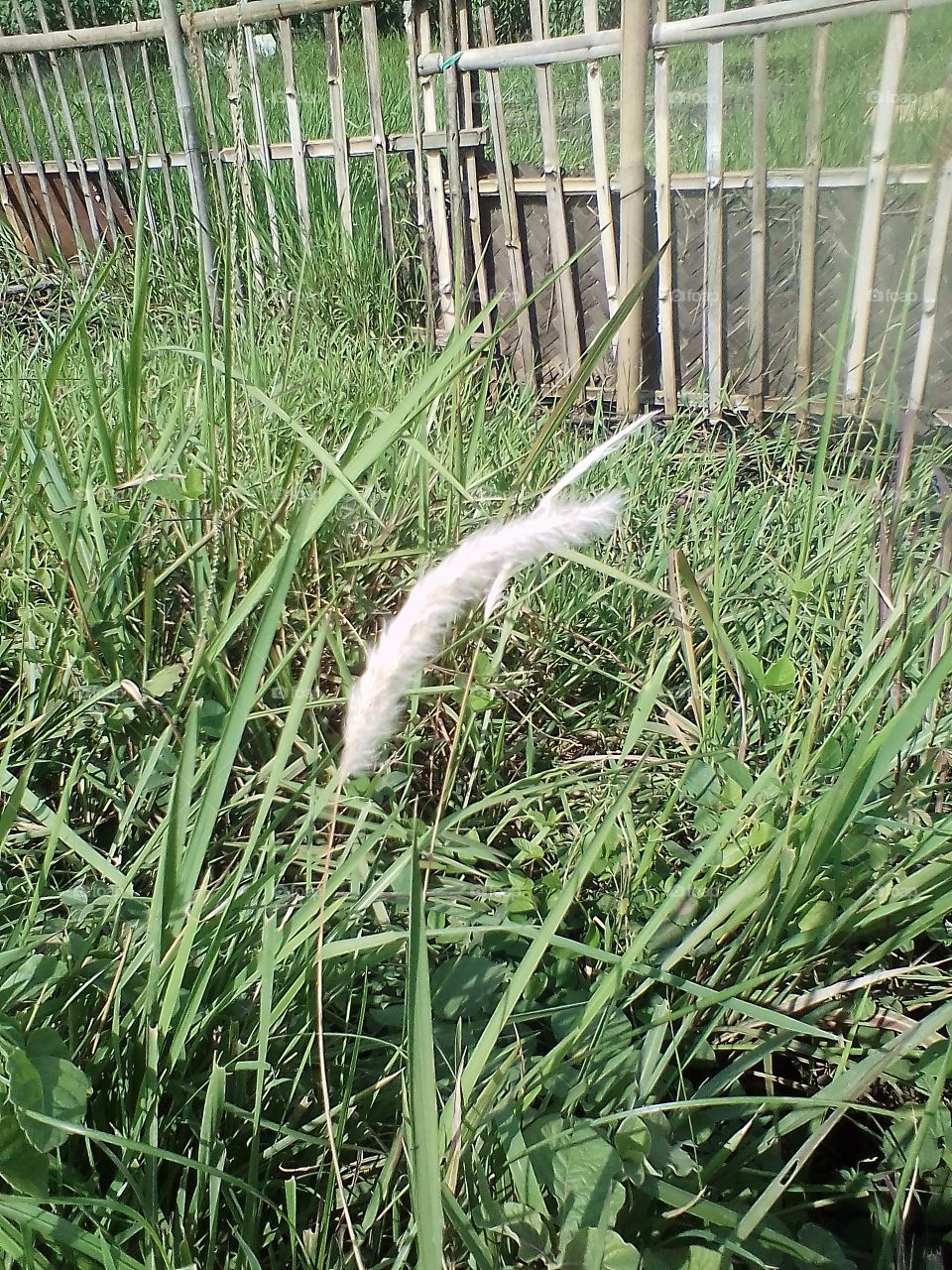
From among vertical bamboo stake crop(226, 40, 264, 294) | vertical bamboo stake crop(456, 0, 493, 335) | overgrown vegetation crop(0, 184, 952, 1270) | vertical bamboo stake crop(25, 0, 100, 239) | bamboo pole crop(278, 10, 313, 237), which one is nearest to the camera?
overgrown vegetation crop(0, 184, 952, 1270)

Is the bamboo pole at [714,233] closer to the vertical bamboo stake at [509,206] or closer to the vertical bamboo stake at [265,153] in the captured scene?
the vertical bamboo stake at [509,206]

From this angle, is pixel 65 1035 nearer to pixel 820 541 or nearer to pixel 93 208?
pixel 820 541

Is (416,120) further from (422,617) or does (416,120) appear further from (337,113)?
(422,617)

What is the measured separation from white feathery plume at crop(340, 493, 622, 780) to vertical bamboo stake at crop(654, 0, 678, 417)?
2.61 metres

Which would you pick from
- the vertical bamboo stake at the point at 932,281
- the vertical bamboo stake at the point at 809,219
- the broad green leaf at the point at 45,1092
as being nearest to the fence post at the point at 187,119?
the vertical bamboo stake at the point at 809,219

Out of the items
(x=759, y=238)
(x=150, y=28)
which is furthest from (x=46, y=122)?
(x=759, y=238)

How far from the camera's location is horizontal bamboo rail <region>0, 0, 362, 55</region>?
3.68 meters

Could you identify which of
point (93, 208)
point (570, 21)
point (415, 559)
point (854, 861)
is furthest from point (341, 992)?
point (570, 21)

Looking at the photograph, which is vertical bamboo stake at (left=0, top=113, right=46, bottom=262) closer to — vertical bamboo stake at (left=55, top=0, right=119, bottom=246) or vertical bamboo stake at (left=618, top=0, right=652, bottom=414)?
vertical bamboo stake at (left=55, top=0, right=119, bottom=246)

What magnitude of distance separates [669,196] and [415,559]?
7.44 feet

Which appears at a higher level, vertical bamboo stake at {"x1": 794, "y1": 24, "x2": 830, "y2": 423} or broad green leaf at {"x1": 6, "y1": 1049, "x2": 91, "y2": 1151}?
vertical bamboo stake at {"x1": 794, "y1": 24, "x2": 830, "y2": 423}

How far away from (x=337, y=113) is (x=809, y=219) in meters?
2.15

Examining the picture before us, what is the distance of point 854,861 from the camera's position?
1.05 m

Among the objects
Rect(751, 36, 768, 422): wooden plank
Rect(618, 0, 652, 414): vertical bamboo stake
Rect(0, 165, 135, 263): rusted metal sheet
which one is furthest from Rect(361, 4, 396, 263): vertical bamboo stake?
Rect(0, 165, 135, 263): rusted metal sheet
